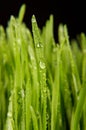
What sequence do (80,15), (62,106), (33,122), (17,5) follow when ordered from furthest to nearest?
(80,15) < (17,5) < (62,106) < (33,122)

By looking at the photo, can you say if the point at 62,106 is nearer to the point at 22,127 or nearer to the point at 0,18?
the point at 22,127

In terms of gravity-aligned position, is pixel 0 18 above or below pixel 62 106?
above

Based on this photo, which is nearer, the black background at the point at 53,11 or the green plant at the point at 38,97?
the green plant at the point at 38,97

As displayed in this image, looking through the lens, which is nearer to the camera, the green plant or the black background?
the green plant

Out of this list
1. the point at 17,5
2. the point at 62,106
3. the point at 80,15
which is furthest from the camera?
the point at 80,15

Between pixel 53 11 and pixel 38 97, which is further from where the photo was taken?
pixel 53 11

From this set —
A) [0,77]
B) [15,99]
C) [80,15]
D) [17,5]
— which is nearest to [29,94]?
[15,99]

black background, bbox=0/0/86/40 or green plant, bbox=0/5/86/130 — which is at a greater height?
black background, bbox=0/0/86/40

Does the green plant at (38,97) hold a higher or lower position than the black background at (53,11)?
lower
